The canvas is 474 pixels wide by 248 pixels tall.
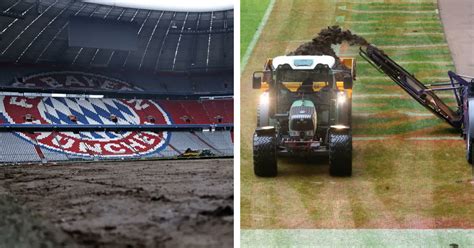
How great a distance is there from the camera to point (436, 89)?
5.77m

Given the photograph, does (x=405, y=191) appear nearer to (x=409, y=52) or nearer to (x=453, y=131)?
(x=453, y=131)

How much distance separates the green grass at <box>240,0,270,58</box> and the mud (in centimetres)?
39

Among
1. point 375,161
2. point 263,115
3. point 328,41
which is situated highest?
point 328,41

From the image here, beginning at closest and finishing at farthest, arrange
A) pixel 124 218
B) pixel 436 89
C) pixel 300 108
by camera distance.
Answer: pixel 124 218 < pixel 300 108 < pixel 436 89

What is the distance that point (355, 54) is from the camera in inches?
232

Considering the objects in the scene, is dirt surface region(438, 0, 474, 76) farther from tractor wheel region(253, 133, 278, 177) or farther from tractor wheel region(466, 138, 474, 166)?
tractor wheel region(253, 133, 278, 177)

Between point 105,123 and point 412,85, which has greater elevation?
point 412,85

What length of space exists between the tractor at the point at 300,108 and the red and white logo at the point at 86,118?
9.54m

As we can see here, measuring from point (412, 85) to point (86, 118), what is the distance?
11031mm

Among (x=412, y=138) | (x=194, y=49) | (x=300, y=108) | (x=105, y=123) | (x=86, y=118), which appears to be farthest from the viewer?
(x=86, y=118)

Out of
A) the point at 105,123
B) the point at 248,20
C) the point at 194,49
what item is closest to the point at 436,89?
the point at 248,20

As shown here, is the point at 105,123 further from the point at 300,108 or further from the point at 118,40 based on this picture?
the point at 300,108

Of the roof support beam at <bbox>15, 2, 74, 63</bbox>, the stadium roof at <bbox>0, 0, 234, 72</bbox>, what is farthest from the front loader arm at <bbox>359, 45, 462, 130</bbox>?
the roof support beam at <bbox>15, 2, 74, 63</bbox>

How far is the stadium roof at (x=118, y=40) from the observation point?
1066 cm
